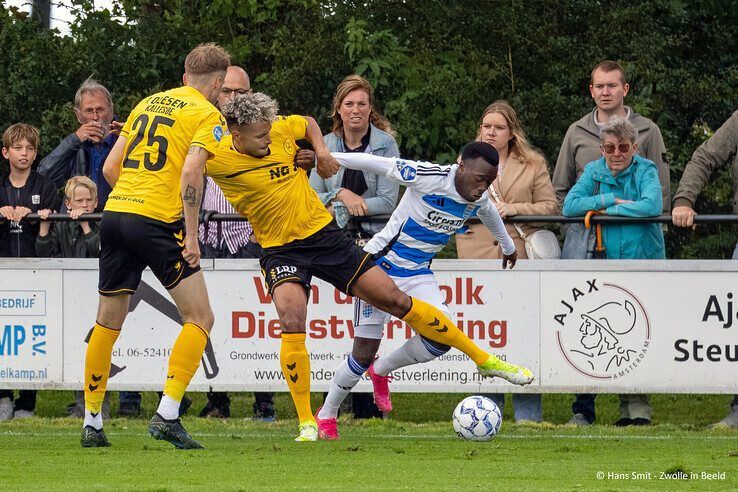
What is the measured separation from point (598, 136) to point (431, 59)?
432 cm

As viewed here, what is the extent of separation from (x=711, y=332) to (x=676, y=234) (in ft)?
12.3

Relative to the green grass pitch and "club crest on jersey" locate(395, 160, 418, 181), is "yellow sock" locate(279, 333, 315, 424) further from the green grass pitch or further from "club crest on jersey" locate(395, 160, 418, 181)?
"club crest on jersey" locate(395, 160, 418, 181)

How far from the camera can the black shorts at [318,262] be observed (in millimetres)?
9484

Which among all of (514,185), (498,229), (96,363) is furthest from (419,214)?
(96,363)

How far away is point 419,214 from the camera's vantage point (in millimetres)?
10031

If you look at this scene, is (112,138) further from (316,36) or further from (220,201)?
(316,36)

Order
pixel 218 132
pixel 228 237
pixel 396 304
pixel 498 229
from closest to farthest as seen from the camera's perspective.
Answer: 1. pixel 218 132
2. pixel 396 304
3. pixel 498 229
4. pixel 228 237

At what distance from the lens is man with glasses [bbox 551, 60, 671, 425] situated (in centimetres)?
1162

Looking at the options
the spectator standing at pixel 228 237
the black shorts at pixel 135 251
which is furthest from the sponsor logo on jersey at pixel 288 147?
the spectator standing at pixel 228 237

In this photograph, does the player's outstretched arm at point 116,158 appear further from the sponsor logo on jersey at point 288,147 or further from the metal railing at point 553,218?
the metal railing at point 553,218

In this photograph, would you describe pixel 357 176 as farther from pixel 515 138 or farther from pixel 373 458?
pixel 373 458

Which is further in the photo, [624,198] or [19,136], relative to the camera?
[19,136]

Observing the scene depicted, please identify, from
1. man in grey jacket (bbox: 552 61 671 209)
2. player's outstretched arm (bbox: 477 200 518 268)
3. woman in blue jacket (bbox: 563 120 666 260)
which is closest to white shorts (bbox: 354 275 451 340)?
player's outstretched arm (bbox: 477 200 518 268)

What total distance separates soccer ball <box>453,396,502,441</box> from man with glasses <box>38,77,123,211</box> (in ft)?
13.5
